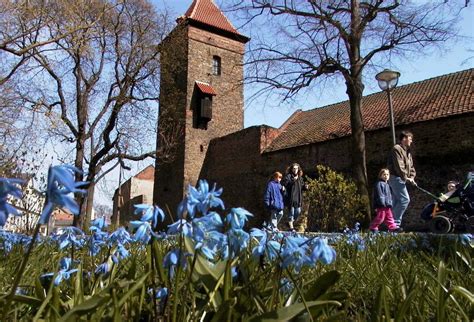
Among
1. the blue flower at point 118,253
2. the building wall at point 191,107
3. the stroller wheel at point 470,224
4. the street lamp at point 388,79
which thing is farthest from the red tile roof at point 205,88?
the blue flower at point 118,253

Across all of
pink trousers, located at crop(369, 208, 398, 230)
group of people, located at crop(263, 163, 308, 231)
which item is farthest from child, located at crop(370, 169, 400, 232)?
group of people, located at crop(263, 163, 308, 231)

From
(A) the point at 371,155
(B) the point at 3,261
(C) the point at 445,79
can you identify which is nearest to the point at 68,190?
(B) the point at 3,261

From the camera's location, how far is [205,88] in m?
30.6

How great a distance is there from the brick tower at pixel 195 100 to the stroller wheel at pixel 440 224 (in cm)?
1907

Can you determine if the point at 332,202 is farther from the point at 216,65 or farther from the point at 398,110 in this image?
the point at 216,65

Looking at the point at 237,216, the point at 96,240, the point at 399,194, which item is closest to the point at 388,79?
the point at 399,194

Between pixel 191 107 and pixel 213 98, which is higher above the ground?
pixel 213 98

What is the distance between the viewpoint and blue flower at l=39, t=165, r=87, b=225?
862 mm

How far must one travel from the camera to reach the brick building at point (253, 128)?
18047 mm

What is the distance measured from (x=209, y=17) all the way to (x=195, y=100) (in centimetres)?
739

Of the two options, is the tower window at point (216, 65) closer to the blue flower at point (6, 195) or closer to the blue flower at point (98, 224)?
the blue flower at point (98, 224)

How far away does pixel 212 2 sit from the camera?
1433 inches

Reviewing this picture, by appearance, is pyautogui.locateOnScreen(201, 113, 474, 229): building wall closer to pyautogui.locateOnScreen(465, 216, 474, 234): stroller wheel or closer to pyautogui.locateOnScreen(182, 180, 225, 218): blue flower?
pyautogui.locateOnScreen(465, 216, 474, 234): stroller wheel

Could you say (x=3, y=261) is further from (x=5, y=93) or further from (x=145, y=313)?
(x=5, y=93)
